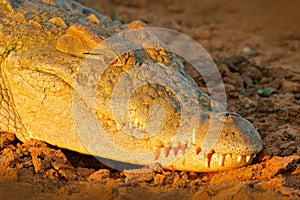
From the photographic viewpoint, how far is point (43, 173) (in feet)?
12.1

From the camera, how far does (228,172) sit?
11.6 feet

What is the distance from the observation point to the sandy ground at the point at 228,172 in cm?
337

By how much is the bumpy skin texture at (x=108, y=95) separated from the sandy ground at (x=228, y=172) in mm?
137

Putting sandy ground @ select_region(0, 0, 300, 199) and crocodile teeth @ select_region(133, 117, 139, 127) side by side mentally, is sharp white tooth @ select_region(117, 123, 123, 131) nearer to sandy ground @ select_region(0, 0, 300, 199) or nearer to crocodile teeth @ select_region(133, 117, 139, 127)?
crocodile teeth @ select_region(133, 117, 139, 127)

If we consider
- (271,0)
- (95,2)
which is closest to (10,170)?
(95,2)

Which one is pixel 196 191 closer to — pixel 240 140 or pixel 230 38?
pixel 240 140

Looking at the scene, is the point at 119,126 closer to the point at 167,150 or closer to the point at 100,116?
the point at 100,116

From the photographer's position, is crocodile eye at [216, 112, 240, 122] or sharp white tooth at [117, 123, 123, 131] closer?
crocodile eye at [216, 112, 240, 122]

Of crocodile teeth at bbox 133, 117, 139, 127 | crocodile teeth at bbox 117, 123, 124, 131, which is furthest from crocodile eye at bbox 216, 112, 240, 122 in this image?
crocodile teeth at bbox 117, 123, 124, 131

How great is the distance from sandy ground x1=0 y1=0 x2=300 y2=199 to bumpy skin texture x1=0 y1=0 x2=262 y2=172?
5.4 inches

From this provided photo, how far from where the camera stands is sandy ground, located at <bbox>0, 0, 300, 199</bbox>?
3.37m

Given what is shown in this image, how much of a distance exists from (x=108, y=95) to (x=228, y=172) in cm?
101

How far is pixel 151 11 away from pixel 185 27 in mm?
1099

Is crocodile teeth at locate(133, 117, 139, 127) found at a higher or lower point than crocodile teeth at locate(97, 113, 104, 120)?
lower
